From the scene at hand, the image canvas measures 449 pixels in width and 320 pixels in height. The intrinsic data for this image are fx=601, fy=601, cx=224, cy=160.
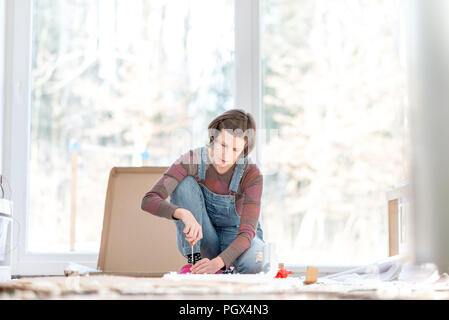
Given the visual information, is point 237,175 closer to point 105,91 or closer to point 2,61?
point 105,91

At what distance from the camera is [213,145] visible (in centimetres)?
81

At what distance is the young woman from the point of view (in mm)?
845

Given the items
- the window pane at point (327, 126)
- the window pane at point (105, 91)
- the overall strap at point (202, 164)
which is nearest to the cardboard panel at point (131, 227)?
the window pane at point (105, 91)

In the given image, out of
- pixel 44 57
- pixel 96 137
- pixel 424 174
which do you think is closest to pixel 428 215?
pixel 424 174

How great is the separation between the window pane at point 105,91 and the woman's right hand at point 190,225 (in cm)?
99

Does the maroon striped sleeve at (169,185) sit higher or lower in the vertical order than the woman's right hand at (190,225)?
higher

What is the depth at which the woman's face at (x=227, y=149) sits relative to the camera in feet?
2.46

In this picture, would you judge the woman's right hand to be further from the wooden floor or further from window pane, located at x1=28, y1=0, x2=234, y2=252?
window pane, located at x1=28, y1=0, x2=234, y2=252

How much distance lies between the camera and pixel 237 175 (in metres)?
0.87

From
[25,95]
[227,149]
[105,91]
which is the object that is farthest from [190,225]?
[25,95]

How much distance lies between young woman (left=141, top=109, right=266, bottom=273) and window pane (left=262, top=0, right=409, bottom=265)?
5 centimetres

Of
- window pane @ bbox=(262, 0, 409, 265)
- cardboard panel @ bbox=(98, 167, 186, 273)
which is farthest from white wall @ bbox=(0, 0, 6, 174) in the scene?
window pane @ bbox=(262, 0, 409, 265)

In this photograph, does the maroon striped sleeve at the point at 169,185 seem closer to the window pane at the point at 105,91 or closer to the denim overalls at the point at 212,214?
the denim overalls at the point at 212,214
